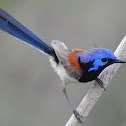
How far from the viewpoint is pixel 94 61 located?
16.0 feet

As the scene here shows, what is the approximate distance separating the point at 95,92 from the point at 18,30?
160 cm

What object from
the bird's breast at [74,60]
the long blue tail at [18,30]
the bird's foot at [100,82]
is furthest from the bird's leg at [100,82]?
the long blue tail at [18,30]

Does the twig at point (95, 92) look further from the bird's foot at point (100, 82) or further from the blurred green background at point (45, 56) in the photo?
the blurred green background at point (45, 56)

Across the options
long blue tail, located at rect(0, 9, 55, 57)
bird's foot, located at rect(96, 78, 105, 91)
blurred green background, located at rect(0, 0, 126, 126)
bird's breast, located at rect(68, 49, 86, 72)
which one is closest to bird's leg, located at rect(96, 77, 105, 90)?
bird's foot, located at rect(96, 78, 105, 91)

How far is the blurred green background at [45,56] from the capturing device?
7715 millimetres

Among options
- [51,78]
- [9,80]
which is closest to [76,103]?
[51,78]

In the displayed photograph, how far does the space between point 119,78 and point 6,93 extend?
316 centimetres

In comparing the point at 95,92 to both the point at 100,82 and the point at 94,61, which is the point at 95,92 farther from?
the point at 94,61

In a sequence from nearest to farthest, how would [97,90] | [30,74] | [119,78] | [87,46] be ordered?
[97,90]
[119,78]
[87,46]
[30,74]

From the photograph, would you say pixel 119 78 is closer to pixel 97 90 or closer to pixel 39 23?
pixel 97 90

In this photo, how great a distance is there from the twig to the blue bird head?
177 mm

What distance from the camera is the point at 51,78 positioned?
8.09 meters

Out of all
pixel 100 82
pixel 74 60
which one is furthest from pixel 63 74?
pixel 100 82

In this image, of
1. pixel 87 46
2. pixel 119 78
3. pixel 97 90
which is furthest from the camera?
pixel 87 46
